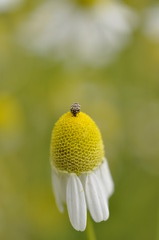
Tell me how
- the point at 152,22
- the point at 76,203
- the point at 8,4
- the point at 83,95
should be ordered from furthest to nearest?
1. the point at 83,95
2. the point at 152,22
3. the point at 8,4
4. the point at 76,203

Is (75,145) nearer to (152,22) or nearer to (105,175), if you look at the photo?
(105,175)

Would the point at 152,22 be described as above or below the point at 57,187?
above

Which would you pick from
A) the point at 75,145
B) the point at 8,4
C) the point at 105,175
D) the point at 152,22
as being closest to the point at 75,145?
the point at 75,145

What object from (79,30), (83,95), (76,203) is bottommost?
(76,203)

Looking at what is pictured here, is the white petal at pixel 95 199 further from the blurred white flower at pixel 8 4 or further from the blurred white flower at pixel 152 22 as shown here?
the blurred white flower at pixel 152 22

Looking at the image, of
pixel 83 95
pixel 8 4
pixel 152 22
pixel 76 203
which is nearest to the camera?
pixel 76 203

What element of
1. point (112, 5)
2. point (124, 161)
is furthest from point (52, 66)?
point (124, 161)

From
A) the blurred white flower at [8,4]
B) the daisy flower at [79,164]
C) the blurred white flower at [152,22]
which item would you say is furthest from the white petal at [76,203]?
the blurred white flower at [152,22]

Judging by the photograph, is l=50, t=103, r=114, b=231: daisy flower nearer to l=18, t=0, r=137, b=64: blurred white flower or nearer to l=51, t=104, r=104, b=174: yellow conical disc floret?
l=51, t=104, r=104, b=174: yellow conical disc floret

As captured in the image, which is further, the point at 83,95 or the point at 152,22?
the point at 83,95
